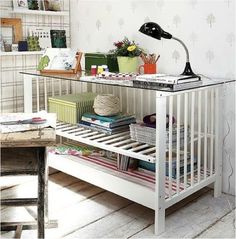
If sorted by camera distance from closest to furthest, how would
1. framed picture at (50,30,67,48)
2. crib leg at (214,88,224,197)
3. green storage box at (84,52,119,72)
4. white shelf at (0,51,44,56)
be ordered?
crib leg at (214,88,224,197) < green storage box at (84,52,119,72) < white shelf at (0,51,44,56) < framed picture at (50,30,67,48)

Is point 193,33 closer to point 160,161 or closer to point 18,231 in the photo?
point 160,161

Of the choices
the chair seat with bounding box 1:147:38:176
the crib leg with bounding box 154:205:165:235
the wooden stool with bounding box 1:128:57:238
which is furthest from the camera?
the crib leg with bounding box 154:205:165:235

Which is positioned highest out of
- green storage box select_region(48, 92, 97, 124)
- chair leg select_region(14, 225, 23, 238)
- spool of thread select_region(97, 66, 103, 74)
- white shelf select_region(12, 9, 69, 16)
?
white shelf select_region(12, 9, 69, 16)

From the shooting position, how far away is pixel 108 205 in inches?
94.6

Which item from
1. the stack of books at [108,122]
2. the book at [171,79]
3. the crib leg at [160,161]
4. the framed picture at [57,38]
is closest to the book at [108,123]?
the stack of books at [108,122]

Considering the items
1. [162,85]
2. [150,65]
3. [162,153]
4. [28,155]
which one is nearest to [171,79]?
[162,85]

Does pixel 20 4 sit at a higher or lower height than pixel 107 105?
higher

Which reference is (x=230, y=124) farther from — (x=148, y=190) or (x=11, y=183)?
(x=11, y=183)

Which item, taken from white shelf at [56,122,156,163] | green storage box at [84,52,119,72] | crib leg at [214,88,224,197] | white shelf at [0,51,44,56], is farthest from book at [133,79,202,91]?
white shelf at [0,51,44,56]

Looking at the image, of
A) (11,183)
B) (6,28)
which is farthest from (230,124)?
(6,28)

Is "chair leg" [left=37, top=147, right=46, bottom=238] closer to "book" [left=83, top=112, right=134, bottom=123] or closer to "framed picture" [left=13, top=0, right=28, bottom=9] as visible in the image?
"book" [left=83, top=112, right=134, bottom=123]

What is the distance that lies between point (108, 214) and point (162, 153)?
52 cm

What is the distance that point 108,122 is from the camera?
2590 millimetres

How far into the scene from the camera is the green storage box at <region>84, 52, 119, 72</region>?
278cm
